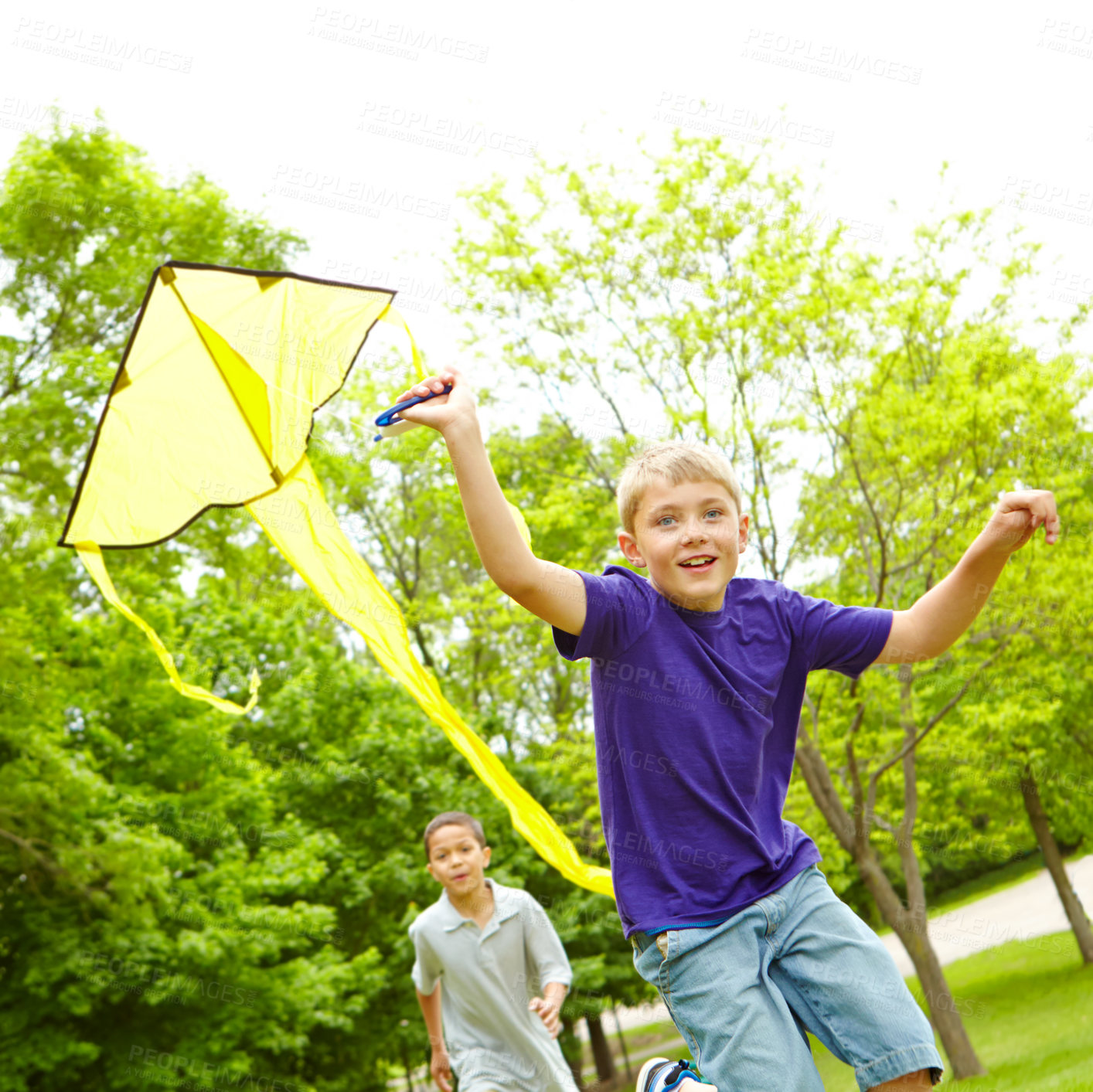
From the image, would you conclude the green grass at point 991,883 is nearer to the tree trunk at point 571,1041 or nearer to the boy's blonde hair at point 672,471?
the tree trunk at point 571,1041

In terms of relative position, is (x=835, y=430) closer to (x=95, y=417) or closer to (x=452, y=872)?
(x=452, y=872)

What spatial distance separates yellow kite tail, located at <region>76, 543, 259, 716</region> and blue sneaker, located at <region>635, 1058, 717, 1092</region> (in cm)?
240

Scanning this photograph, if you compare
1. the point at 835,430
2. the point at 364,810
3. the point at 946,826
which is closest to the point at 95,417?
the point at 364,810

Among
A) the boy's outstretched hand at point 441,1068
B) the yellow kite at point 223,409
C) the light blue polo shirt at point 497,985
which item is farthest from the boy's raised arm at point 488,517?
the boy's outstretched hand at point 441,1068

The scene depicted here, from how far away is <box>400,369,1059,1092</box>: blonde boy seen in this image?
2.39m

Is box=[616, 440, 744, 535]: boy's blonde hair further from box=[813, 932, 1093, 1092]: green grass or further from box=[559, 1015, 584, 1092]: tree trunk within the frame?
box=[559, 1015, 584, 1092]: tree trunk

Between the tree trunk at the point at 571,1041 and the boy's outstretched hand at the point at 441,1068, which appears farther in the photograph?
the tree trunk at the point at 571,1041

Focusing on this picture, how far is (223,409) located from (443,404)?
3.68 metres

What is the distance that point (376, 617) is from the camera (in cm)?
510

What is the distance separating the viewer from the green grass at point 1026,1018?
11328 millimetres

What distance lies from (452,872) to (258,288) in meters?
3.23

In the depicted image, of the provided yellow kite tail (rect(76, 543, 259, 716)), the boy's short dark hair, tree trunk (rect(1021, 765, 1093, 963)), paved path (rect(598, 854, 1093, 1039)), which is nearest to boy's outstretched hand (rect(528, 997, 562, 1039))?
the boy's short dark hair

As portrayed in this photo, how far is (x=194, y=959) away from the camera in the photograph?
13477 mm

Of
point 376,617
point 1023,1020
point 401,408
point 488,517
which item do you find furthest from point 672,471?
point 1023,1020
